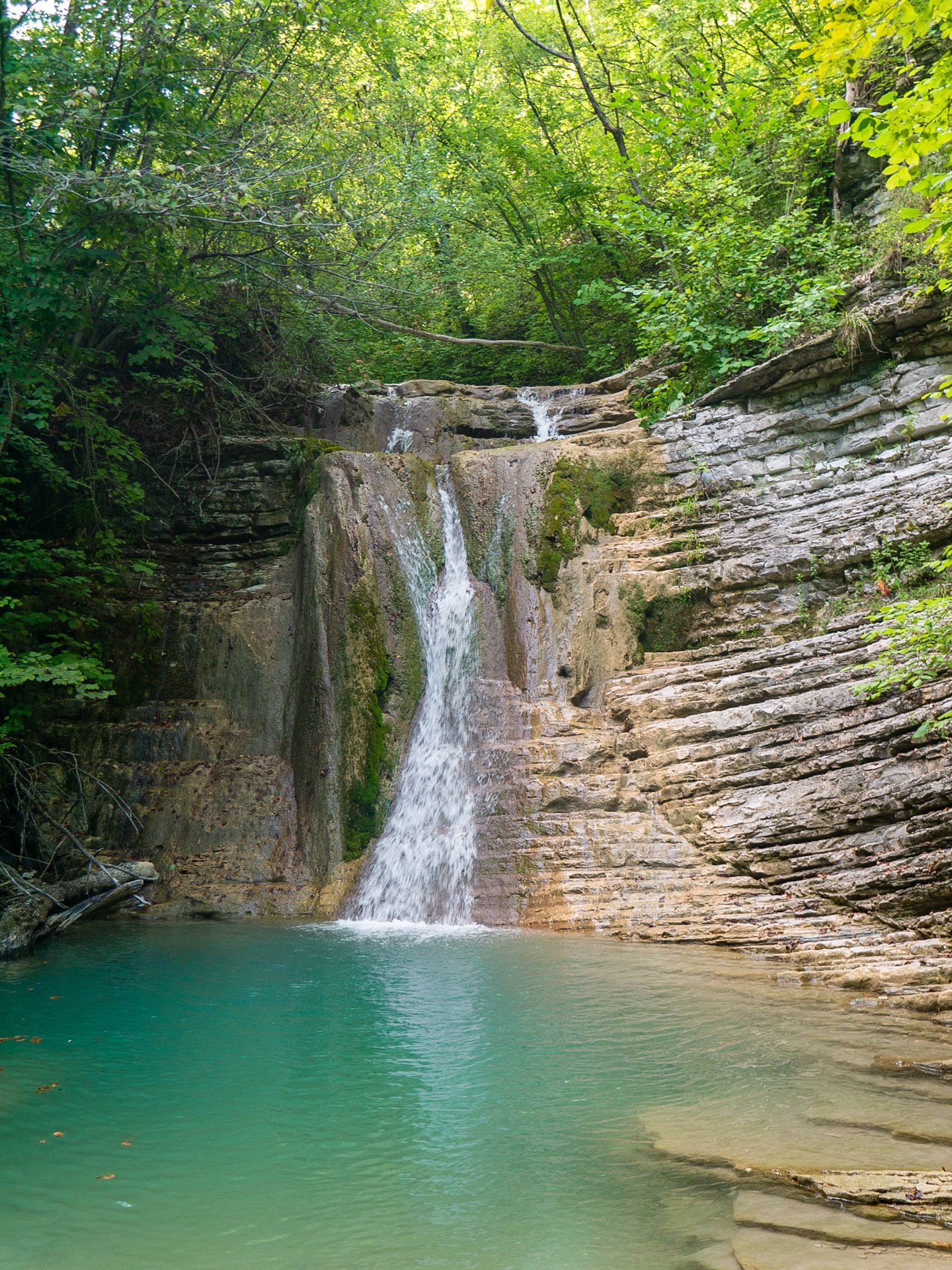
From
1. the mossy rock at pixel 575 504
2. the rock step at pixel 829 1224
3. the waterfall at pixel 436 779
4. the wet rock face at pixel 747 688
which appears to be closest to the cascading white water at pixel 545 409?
the wet rock face at pixel 747 688

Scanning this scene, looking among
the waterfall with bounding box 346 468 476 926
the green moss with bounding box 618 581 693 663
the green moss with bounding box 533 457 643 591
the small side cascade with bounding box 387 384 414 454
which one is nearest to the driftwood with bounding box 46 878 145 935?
the waterfall with bounding box 346 468 476 926

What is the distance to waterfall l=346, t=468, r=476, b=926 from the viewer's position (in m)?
9.84

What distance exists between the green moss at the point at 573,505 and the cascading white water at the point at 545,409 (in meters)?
1.97

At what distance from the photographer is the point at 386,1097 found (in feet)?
14.7

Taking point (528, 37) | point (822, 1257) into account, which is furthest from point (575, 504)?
point (528, 37)

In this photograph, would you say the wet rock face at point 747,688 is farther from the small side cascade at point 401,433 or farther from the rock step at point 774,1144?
the rock step at point 774,1144

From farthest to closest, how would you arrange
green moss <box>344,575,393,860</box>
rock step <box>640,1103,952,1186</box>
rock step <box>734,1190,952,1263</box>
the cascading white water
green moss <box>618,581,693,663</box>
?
the cascading white water, green moss <box>618,581,693,663</box>, green moss <box>344,575,393,860</box>, rock step <box>640,1103,952,1186</box>, rock step <box>734,1190,952,1263</box>

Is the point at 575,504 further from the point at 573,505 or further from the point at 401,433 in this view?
the point at 401,433

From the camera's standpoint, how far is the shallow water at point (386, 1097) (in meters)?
3.08

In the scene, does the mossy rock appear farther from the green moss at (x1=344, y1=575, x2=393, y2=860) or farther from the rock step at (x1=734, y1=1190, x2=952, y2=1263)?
the rock step at (x1=734, y1=1190, x2=952, y2=1263)

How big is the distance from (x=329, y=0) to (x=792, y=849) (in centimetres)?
1165

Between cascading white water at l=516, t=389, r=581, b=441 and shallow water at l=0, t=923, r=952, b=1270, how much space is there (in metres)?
9.30

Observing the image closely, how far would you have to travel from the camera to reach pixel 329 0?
11.5m

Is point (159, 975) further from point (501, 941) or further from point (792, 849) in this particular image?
point (792, 849)
